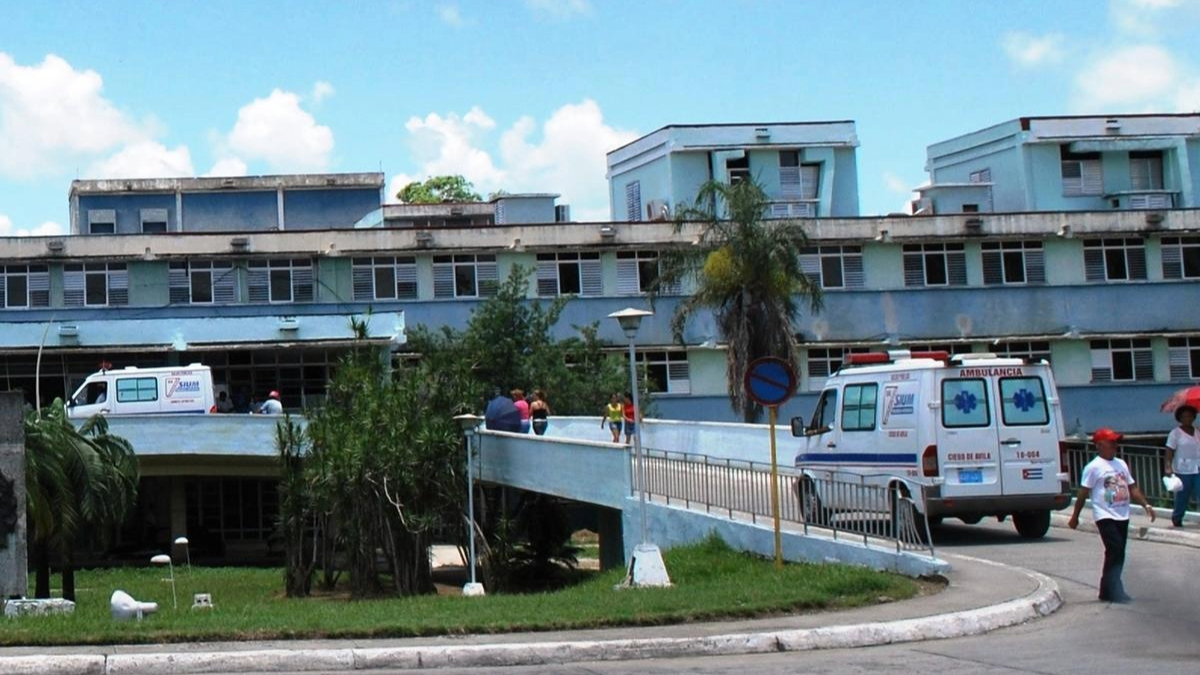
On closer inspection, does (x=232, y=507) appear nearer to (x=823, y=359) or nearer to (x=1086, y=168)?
(x=823, y=359)

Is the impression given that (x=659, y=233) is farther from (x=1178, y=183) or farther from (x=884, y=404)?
(x=884, y=404)

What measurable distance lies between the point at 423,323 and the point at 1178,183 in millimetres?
27986

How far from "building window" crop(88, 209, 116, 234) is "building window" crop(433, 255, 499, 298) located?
21.5 metres

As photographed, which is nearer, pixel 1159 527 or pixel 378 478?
pixel 1159 527

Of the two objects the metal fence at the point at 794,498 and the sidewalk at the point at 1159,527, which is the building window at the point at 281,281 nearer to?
the metal fence at the point at 794,498

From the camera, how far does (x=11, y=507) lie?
19859 mm

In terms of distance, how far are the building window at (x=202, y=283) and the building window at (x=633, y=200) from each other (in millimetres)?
16525

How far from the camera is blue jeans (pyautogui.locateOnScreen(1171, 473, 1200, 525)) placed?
22109 millimetres

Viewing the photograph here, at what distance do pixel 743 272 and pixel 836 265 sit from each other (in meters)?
13.5

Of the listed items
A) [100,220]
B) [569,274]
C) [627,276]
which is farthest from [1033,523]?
[100,220]

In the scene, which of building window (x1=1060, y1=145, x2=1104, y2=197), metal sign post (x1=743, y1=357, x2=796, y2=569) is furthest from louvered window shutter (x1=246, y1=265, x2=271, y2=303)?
metal sign post (x1=743, y1=357, x2=796, y2=569)

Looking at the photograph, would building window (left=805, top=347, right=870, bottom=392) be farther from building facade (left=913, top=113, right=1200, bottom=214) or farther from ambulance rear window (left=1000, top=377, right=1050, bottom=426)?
ambulance rear window (left=1000, top=377, right=1050, bottom=426)

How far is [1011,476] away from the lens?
21.2 m

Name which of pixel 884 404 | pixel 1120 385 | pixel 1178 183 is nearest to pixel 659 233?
pixel 1120 385
